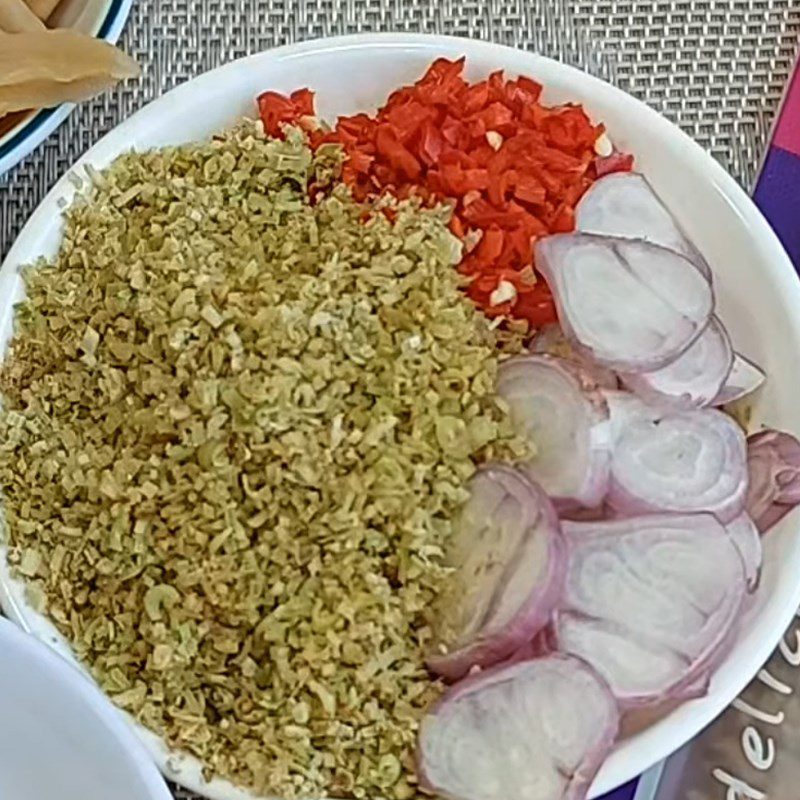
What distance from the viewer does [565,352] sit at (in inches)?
37.8

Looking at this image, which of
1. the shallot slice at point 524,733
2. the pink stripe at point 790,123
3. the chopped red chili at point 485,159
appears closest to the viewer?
the shallot slice at point 524,733

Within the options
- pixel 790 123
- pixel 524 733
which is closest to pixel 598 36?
pixel 790 123

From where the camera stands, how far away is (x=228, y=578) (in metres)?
0.89

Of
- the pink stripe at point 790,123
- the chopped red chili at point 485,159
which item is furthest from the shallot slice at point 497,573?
→ the pink stripe at point 790,123

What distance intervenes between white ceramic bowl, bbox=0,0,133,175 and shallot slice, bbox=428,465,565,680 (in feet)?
1.20

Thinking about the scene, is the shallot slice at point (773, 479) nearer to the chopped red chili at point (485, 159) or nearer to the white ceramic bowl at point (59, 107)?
the chopped red chili at point (485, 159)

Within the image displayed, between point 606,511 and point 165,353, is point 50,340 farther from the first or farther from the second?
point 606,511

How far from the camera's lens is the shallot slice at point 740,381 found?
3.24 feet

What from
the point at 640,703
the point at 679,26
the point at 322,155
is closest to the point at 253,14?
the point at 322,155

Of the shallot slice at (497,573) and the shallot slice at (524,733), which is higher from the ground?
the shallot slice at (497,573)

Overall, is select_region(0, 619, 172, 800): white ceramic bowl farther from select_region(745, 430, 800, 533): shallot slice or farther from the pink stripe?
the pink stripe

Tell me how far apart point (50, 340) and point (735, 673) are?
1.47 feet

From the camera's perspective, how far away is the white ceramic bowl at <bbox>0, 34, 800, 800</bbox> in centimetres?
98

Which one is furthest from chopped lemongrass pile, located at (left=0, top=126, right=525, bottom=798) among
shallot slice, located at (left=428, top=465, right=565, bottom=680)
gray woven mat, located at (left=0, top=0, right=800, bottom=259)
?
gray woven mat, located at (left=0, top=0, right=800, bottom=259)
